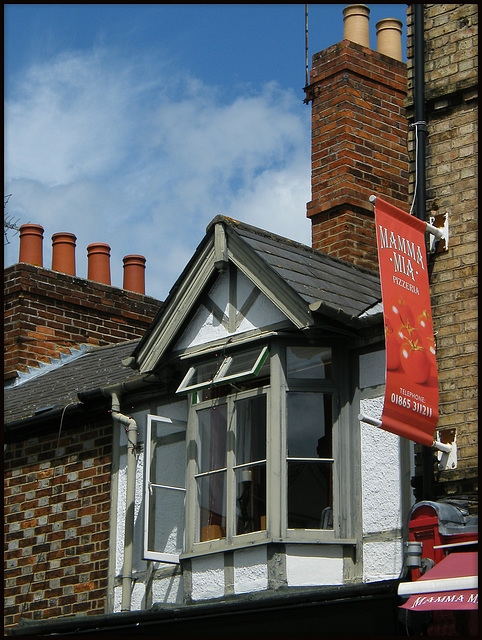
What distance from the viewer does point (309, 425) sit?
37.2 ft

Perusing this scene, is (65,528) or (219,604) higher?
(65,528)

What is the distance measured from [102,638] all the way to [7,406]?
4629mm

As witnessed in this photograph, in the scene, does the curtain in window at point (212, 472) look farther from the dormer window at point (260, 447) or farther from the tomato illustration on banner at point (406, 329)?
the tomato illustration on banner at point (406, 329)

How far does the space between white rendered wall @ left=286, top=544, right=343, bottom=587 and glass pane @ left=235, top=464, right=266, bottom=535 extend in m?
0.49

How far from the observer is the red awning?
8875 millimetres

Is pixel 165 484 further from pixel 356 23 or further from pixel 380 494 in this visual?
pixel 356 23

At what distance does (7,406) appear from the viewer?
49.7ft

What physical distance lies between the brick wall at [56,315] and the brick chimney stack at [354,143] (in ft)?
13.5

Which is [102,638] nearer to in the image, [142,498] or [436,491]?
[142,498]

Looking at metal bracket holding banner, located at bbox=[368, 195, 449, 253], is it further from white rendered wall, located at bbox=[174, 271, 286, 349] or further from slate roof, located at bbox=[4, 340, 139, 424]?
slate roof, located at bbox=[4, 340, 139, 424]

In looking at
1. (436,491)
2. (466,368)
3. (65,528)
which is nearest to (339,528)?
(436,491)

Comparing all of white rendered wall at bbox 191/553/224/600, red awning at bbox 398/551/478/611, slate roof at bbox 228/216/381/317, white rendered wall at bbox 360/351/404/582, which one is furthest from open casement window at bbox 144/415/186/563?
red awning at bbox 398/551/478/611

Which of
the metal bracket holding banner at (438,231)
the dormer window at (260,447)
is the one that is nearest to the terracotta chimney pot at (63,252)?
the dormer window at (260,447)

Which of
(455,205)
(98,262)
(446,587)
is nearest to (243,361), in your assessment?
(455,205)
